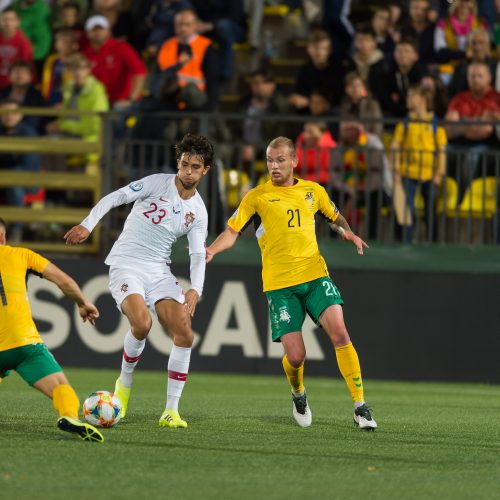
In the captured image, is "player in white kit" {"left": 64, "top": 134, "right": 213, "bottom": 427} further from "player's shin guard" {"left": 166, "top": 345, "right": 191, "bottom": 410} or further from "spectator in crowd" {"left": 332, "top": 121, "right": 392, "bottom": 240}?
"spectator in crowd" {"left": 332, "top": 121, "right": 392, "bottom": 240}

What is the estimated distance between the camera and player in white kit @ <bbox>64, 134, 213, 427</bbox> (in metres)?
9.43

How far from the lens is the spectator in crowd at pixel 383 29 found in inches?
668

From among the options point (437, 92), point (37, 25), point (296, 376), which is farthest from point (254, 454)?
point (37, 25)

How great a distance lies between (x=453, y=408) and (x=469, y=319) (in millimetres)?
3756

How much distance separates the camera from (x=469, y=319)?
15.4 meters

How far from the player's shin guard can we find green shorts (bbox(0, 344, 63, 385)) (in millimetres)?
1538

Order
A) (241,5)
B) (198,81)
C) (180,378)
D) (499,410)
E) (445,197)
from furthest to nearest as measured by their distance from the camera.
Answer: (241,5)
(198,81)
(445,197)
(499,410)
(180,378)

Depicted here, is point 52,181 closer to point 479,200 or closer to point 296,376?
point 479,200

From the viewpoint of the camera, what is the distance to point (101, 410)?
880 centimetres

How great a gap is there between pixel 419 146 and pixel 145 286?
20.8 ft

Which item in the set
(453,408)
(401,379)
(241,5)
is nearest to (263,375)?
(401,379)

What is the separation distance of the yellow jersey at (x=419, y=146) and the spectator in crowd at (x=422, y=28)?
205 centimetres

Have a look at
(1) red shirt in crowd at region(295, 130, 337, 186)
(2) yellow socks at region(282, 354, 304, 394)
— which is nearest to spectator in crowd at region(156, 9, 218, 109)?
(1) red shirt in crowd at region(295, 130, 337, 186)

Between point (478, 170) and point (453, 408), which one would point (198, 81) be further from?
point (453, 408)
